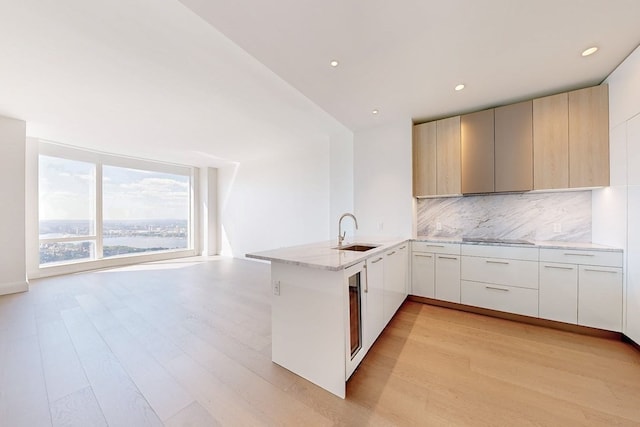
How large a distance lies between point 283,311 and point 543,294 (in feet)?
9.07

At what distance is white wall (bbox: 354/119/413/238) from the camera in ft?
11.3

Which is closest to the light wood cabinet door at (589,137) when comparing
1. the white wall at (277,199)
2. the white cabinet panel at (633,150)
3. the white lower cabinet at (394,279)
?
the white cabinet panel at (633,150)

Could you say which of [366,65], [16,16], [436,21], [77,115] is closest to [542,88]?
[436,21]

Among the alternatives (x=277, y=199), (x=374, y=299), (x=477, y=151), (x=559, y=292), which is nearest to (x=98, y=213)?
(x=277, y=199)

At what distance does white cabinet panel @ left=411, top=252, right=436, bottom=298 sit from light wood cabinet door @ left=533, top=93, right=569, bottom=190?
1498 mm

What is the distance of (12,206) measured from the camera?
3656 millimetres

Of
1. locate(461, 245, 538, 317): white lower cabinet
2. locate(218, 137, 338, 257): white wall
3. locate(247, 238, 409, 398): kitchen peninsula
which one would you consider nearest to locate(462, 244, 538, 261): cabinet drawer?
locate(461, 245, 538, 317): white lower cabinet

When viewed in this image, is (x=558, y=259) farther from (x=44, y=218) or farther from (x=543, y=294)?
(x=44, y=218)

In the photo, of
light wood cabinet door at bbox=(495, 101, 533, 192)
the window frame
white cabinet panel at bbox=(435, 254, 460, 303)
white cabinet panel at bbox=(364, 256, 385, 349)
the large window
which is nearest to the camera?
white cabinet panel at bbox=(364, 256, 385, 349)

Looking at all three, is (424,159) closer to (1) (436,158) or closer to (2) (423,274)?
(1) (436,158)

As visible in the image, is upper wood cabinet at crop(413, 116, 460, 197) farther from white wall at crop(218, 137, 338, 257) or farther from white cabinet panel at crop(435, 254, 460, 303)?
white wall at crop(218, 137, 338, 257)

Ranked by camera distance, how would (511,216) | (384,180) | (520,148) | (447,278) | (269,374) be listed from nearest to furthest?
1. (269,374)
2. (520,148)
3. (447,278)
4. (511,216)
5. (384,180)

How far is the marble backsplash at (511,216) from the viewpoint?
110 inches

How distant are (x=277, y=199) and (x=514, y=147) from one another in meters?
4.59
